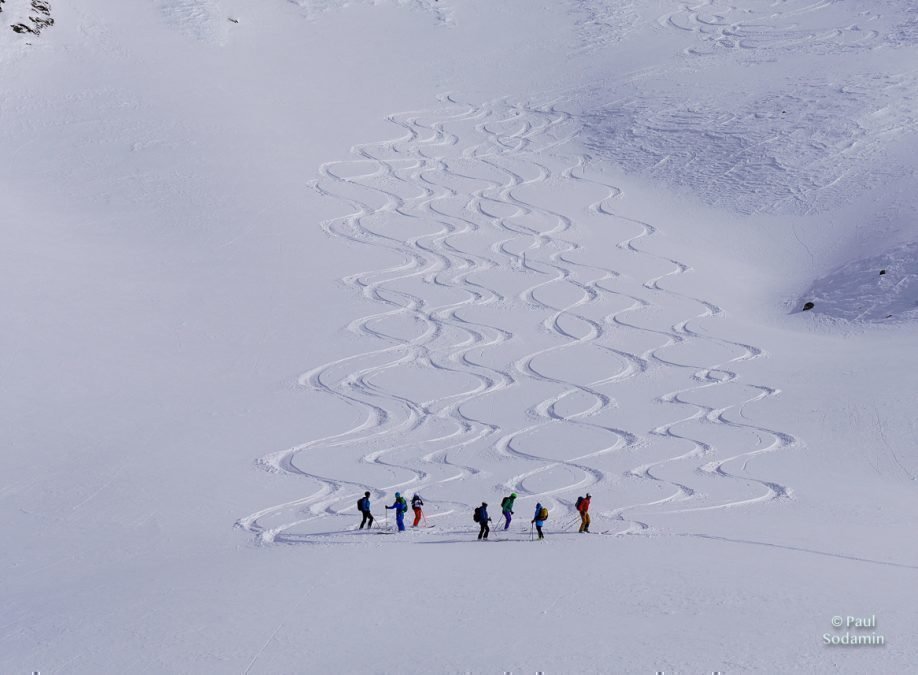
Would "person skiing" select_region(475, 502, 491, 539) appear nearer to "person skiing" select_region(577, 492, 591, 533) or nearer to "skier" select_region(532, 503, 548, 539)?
"skier" select_region(532, 503, 548, 539)

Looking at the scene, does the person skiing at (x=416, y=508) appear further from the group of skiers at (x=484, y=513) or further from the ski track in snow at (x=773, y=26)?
the ski track in snow at (x=773, y=26)

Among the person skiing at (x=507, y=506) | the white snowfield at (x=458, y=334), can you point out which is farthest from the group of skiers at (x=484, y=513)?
the white snowfield at (x=458, y=334)

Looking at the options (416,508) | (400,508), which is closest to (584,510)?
(416,508)

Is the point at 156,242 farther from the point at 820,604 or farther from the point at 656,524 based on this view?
the point at 820,604

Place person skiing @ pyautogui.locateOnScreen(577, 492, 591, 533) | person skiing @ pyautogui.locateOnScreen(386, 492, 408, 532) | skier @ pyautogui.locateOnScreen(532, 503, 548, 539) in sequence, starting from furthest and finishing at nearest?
person skiing @ pyautogui.locateOnScreen(386, 492, 408, 532) → person skiing @ pyautogui.locateOnScreen(577, 492, 591, 533) → skier @ pyautogui.locateOnScreen(532, 503, 548, 539)

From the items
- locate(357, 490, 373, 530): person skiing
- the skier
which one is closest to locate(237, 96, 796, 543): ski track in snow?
locate(357, 490, 373, 530): person skiing
